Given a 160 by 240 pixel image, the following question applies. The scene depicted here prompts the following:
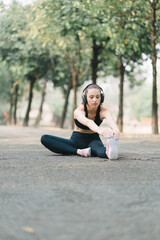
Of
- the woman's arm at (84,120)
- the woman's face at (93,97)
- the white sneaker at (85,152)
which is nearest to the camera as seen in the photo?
the woman's arm at (84,120)

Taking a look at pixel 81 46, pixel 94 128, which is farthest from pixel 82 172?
pixel 81 46

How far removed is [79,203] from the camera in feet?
9.27

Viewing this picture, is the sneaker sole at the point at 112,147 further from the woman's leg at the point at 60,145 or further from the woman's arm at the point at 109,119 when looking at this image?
the woman's leg at the point at 60,145

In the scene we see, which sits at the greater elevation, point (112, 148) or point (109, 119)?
point (109, 119)

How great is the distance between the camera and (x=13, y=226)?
90.9 inches

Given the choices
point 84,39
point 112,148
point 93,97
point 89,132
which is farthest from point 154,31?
point 112,148

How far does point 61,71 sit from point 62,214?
24739 mm

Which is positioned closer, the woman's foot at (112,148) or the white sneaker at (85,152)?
the woman's foot at (112,148)

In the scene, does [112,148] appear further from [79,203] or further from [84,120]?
[79,203]

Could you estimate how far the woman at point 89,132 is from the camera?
5442 millimetres

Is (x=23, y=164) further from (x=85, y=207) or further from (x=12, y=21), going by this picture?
(x=12, y=21)

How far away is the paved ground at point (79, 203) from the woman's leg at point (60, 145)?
140 centimetres

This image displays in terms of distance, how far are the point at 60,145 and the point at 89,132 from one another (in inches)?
21.8

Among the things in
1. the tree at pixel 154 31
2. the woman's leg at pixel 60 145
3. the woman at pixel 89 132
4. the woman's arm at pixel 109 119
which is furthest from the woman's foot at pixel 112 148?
the tree at pixel 154 31
